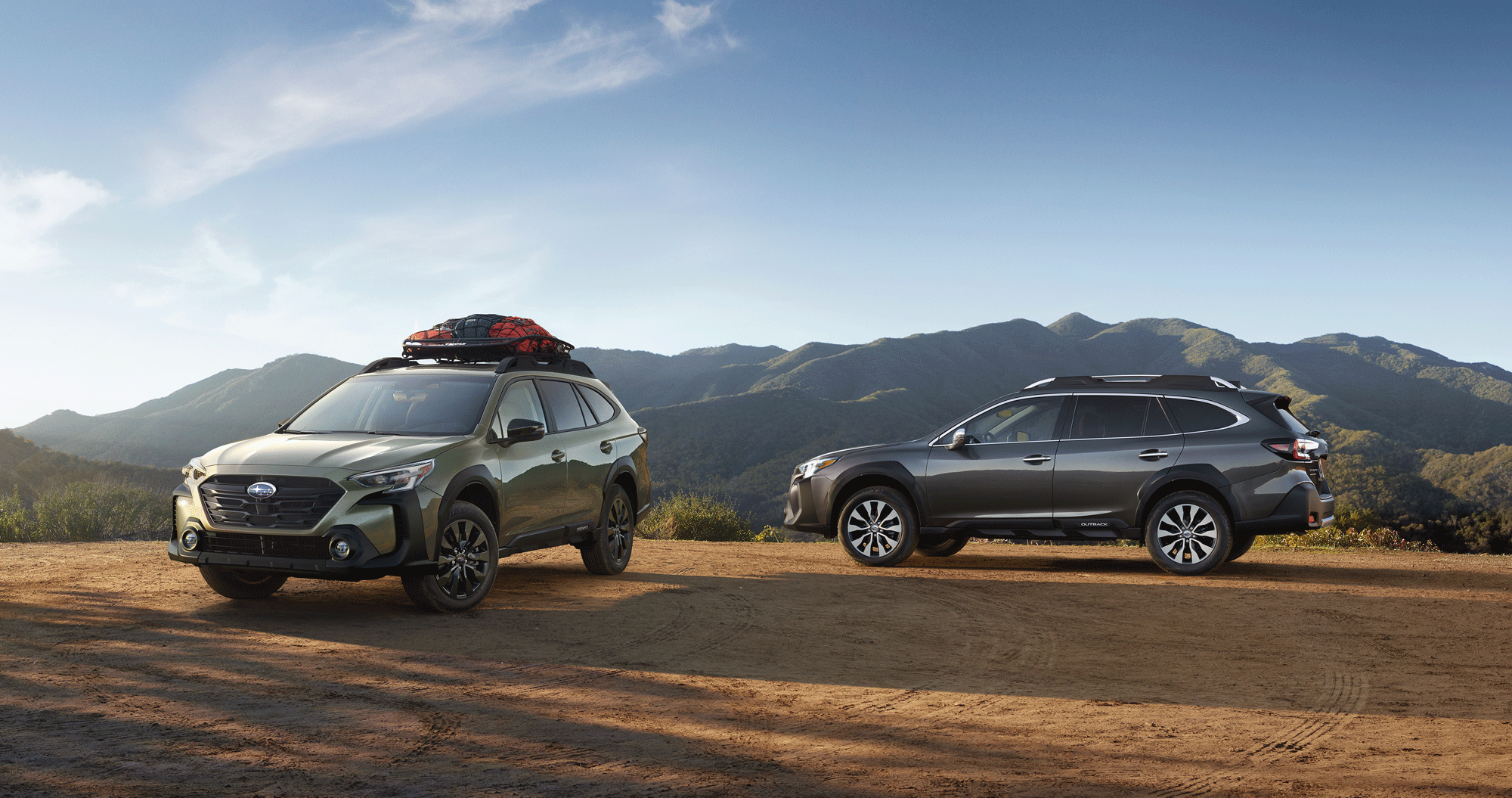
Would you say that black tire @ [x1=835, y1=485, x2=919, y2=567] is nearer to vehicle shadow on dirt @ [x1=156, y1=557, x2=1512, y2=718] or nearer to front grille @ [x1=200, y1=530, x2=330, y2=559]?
vehicle shadow on dirt @ [x1=156, y1=557, x2=1512, y2=718]

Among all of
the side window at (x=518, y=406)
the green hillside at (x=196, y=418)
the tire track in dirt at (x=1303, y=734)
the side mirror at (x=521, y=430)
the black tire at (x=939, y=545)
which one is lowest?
the tire track in dirt at (x=1303, y=734)

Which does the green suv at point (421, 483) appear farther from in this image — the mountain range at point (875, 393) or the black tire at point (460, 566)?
the mountain range at point (875, 393)

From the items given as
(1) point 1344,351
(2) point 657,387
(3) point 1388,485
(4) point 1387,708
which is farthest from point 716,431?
(1) point 1344,351

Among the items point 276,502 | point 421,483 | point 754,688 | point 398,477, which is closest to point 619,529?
point 421,483

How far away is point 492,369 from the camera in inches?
366

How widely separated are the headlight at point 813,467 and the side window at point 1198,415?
3603 millimetres

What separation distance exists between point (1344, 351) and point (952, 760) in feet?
413

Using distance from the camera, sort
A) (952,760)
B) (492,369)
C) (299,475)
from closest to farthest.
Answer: (952,760) < (299,475) < (492,369)

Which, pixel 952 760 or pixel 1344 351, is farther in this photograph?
pixel 1344 351

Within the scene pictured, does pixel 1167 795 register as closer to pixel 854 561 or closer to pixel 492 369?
pixel 492 369

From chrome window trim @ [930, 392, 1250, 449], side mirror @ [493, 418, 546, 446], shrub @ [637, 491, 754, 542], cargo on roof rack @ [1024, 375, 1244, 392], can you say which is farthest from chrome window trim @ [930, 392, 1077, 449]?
shrub @ [637, 491, 754, 542]

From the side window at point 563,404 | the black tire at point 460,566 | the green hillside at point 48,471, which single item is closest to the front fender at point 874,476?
the side window at point 563,404

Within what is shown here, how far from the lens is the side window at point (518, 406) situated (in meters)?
8.81

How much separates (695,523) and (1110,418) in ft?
28.8
